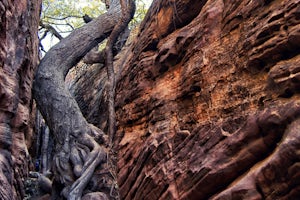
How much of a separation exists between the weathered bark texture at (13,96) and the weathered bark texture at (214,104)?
1506mm

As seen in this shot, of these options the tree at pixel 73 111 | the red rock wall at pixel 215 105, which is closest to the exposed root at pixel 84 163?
the tree at pixel 73 111

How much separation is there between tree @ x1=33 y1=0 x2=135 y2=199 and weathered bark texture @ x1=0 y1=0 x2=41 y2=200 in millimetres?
499

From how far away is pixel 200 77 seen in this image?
389 centimetres

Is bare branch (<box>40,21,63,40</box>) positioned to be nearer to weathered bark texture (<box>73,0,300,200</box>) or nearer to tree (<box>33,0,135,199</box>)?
tree (<box>33,0,135,199</box>)

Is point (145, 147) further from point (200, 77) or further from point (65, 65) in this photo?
point (65, 65)

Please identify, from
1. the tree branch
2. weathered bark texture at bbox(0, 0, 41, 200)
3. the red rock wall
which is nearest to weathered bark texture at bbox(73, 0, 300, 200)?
the red rock wall

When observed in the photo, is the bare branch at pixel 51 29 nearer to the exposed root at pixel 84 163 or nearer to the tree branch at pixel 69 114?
the tree branch at pixel 69 114

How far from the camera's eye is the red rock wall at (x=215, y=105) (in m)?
2.71

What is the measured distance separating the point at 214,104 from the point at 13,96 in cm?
262

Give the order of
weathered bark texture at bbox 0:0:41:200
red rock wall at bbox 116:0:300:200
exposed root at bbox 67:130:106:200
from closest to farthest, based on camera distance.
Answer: red rock wall at bbox 116:0:300:200
weathered bark texture at bbox 0:0:41:200
exposed root at bbox 67:130:106:200

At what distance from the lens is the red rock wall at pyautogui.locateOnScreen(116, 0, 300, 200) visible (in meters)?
2.71

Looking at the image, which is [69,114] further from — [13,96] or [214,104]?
[214,104]

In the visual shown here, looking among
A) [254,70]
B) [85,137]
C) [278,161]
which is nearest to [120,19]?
[85,137]

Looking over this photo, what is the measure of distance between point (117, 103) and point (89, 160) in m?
1.26
